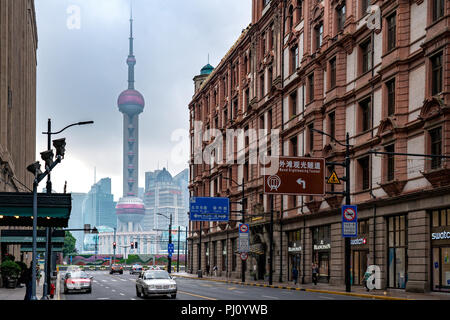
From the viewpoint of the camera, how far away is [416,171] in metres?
38.9

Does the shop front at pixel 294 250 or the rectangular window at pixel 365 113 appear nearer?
the rectangular window at pixel 365 113

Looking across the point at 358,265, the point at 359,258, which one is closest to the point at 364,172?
the point at 359,258

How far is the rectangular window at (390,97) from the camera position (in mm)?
42344

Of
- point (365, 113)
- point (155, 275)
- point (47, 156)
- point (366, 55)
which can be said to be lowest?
point (155, 275)

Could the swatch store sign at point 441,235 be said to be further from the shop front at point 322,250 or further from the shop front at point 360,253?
the shop front at point 322,250

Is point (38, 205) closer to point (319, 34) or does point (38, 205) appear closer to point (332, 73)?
point (332, 73)

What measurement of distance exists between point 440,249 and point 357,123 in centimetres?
1362

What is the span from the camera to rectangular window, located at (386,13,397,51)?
4253cm

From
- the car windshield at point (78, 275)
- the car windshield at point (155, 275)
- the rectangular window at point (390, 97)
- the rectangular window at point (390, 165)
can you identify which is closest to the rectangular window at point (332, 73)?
the rectangular window at point (390, 97)

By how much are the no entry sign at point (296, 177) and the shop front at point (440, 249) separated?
300 inches

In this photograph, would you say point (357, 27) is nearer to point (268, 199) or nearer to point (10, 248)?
point (268, 199)

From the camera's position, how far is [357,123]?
1879 inches

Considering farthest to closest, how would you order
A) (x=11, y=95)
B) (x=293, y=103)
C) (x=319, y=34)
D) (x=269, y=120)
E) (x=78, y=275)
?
(x=269, y=120)
(x=293, y=103)
(x=11, y=95)
(x=319, y=34)
(x=78, y=275)

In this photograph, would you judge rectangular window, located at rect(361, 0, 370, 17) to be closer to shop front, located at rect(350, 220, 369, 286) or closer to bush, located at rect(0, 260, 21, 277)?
shop front, located at rect(350, 220, 369, 286)
